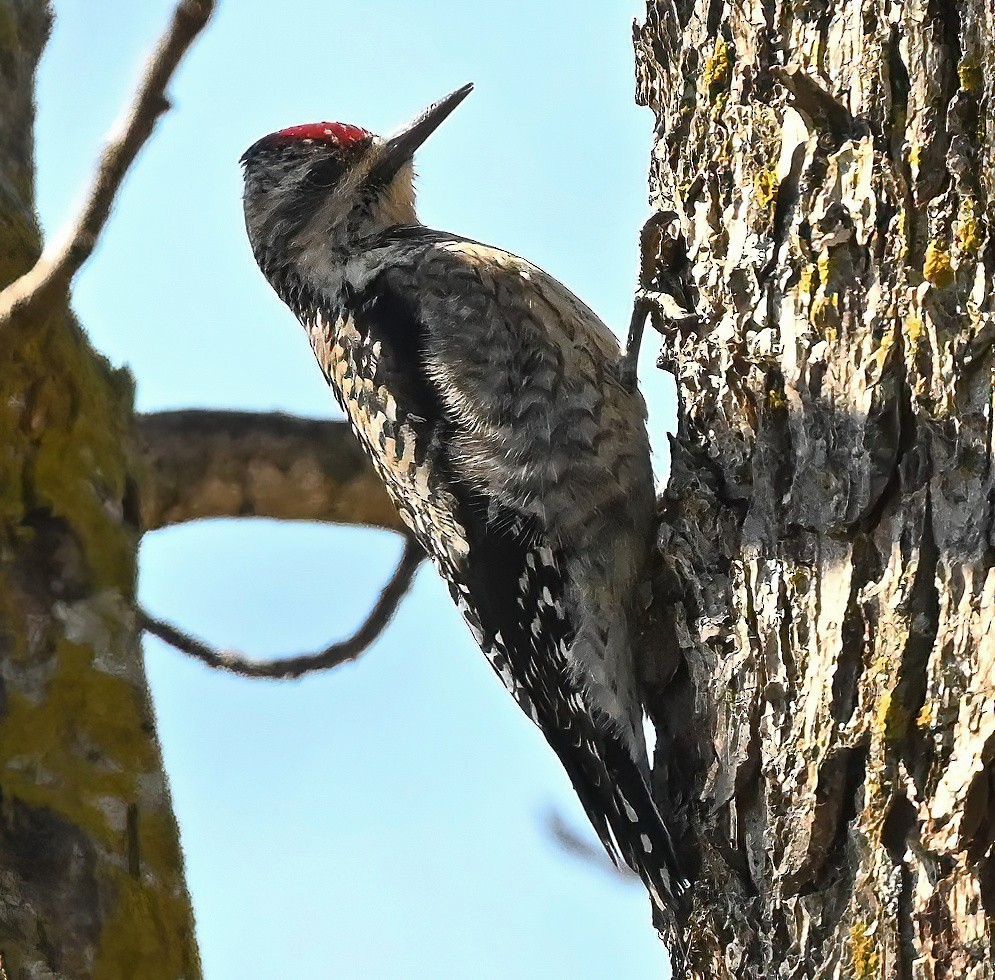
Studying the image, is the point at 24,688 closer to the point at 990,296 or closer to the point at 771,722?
the point at 771,722

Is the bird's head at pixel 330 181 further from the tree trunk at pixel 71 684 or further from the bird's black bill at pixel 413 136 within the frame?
the tree trunk at pixel 71 684

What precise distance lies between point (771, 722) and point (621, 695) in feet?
2.28

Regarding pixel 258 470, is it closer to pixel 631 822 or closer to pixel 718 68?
pixel 631 822

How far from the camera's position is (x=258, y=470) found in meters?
4.38

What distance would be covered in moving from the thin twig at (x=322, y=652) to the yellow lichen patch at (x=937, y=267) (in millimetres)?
2607

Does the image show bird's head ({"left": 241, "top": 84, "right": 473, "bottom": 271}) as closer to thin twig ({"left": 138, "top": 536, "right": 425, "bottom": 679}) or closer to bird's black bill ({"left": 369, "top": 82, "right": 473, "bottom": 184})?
bird's black bill ({"left": 369, "top": 82, "right": 473, "bottom": 184})

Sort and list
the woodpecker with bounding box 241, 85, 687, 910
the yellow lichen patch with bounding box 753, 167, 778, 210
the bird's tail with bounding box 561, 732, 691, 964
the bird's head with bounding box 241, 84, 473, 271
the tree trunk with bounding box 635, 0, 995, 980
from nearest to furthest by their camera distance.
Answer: the tree trunk with bounding box 635, 0, 995, 980 → the yellow lichen patch with bounding box 753, 167, 778, 210 → the bird's tail with bounding box 561, 732, 691, 964 → the woodpecker with bounding box 241, 85, 687, 910 → the bird's head with bounding box 241, 84, 473, 271

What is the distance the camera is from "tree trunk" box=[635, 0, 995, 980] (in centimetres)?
186

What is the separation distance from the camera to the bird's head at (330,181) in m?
3.88

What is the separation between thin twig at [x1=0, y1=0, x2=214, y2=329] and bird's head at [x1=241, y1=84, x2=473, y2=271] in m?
1.49

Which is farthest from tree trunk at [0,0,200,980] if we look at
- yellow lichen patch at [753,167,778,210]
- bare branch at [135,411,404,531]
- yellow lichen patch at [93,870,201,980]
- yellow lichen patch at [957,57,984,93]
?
yellow lichen patch at [957,57,984,93]

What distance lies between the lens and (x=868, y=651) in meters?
1.98

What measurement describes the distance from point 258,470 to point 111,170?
7.47ft

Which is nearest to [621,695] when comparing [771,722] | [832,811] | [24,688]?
[771,722]
